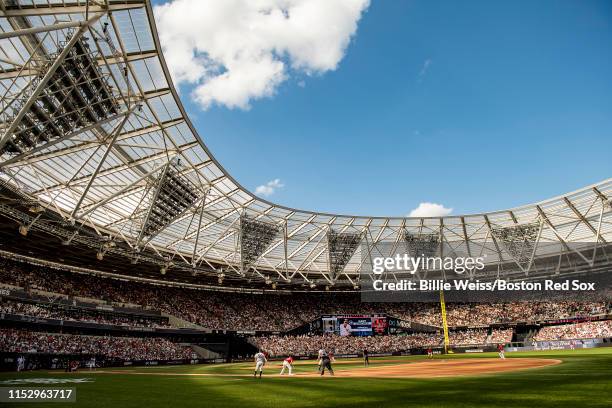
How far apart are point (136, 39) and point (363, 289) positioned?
181ft

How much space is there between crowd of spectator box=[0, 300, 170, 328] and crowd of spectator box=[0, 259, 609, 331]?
2507 mm

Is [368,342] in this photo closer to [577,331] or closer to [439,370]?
[577,331]

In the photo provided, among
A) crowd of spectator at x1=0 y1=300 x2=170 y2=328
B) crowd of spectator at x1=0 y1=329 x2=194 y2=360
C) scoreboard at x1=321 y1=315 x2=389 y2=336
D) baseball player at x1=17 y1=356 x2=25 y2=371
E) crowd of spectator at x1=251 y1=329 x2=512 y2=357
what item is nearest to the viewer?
baseball player at x1=17 y1=356 x2=25 y2=371

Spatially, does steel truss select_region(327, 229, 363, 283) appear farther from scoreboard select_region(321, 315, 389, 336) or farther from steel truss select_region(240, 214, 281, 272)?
scoreboard select_region(321, 315, 389, 336)

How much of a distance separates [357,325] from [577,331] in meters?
29.9

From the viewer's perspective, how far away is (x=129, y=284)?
6041cm

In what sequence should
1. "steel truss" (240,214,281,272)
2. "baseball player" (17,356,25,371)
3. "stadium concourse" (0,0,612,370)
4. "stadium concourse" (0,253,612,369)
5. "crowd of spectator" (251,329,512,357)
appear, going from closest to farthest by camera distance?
"stadium concourse" (0,0,612,370)
"baseball player" (17,356,25,371)
"stadium concourse" (0,253,612,369)
"steel truss" (240,214,281,272)
"crowd of spectator" (251,329,512,357)

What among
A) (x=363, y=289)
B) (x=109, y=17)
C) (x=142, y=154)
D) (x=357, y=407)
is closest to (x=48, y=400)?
(x=357, y=407)

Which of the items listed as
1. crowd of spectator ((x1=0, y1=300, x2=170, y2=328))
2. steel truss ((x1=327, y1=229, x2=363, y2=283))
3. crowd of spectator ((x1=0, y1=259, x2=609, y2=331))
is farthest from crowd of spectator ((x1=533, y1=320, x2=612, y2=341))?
crowd of spectator ((x1=0, y1=300, x2=170, y2=328))

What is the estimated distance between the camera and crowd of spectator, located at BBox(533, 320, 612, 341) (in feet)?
182

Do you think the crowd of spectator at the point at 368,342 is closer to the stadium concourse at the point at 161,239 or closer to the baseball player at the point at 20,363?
the stadium concourse at the point at 161,239

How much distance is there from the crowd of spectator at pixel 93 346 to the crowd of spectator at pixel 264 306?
6.07 m

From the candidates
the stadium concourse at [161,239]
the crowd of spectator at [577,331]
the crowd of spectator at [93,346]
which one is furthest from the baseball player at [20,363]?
the crowd of spectator at [577,331]

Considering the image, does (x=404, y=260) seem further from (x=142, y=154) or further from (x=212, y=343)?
(x=142, y=154)
